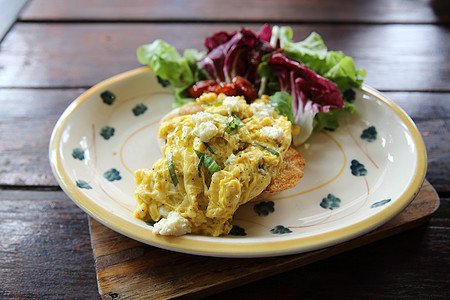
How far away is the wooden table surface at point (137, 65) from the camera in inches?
85.6

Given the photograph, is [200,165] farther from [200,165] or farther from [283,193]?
[283,193]

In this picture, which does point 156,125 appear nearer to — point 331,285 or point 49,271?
point 49,271

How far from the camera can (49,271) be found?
2252 millimetres

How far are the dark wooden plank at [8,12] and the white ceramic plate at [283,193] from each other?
2175 mm

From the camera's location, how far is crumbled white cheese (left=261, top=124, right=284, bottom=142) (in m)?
2.29

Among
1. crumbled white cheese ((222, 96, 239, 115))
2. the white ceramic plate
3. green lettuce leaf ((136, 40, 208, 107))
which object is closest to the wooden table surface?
the white ceramic plate

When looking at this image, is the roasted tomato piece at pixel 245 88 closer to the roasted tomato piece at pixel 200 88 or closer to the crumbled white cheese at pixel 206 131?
the roasted tomato piece at pixel 200 88

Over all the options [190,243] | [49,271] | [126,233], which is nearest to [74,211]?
[49,271]

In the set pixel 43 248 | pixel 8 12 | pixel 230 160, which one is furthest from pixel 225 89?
pixel 8 12

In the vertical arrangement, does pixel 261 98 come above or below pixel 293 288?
above

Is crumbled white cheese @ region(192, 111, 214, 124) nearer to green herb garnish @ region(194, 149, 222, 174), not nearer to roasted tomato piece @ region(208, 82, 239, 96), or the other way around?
green herb garnish @ region(194, 149, 222, 174)

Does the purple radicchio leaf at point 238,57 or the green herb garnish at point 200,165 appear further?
the purple radicchio leaf at point 238,57

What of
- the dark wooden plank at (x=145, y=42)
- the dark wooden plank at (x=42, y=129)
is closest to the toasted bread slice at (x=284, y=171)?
the dark wooden plank at (x=42, y=129)

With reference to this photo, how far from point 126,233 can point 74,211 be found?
748 mm
